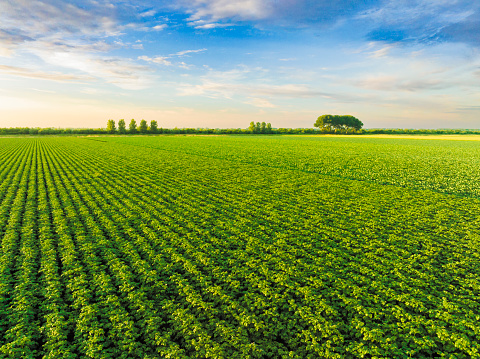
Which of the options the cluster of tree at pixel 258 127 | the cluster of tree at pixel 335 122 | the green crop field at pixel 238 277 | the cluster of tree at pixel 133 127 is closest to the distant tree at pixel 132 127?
the cluster of tree at pixel 133 127

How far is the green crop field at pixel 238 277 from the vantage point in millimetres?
6355

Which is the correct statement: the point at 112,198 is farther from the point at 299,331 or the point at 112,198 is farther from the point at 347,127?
the point at 347,127

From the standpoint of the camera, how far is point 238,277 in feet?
29.4

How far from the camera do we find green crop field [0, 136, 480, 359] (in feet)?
20.9

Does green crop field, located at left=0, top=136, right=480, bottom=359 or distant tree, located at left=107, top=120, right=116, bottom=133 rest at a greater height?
distant tree, located at left=107, top=120, right=116, bottom=133

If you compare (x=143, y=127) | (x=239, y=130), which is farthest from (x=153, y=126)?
(x=239, y=130)

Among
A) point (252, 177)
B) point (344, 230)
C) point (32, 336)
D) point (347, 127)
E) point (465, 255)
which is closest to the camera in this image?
point (32, 336)

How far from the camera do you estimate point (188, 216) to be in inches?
589

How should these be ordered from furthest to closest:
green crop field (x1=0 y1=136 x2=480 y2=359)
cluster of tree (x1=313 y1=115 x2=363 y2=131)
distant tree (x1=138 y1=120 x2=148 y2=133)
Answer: cluster of tree (x1=313 y1=115 x2=363 y2=131) < distant tree (x1=138 y1=120 x2=148 y2=133) < green crop field (x1=0 y1=136 x2=480 y2=359)

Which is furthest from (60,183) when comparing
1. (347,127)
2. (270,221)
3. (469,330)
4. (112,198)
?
(347,127)

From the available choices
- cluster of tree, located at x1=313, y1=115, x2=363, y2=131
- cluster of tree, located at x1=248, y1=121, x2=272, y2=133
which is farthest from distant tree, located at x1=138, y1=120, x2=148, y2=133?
cluster of tree, located at x1=313, y1=115, x2=363, y2=131

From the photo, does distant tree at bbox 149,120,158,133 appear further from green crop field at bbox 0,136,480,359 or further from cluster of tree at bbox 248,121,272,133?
green crop field at bbox 0,136,480,359

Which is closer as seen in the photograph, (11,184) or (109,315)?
(109,315)

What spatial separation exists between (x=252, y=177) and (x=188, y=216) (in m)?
12.7
